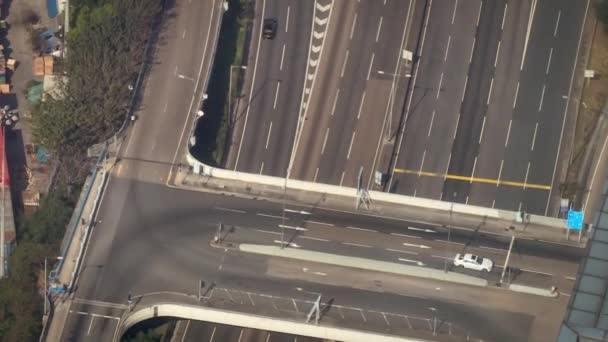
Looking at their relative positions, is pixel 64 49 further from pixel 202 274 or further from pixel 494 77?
pixel 494 77

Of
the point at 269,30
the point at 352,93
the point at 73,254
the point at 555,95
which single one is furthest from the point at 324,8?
the point at 73,254

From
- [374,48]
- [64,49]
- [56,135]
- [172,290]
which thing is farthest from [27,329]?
[374,48]

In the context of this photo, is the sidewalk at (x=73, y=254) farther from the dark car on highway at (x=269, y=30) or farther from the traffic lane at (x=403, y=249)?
the dark car on highway at (x=269, y=30)

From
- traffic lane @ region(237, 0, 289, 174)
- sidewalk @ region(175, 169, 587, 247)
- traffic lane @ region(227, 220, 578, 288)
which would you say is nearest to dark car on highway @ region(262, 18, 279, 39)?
traffic lane @ region(237, 0, 289, 174)

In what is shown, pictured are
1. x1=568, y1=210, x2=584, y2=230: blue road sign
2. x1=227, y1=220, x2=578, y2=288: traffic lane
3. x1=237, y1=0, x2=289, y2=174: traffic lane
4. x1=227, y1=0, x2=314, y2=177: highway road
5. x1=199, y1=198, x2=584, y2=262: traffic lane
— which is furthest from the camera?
x1=237, y1=0, x2=289, y2=174: traffic lane

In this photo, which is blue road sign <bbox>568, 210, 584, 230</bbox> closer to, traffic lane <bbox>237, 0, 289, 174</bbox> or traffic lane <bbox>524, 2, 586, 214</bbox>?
traffic lane <bbox>524, 2, 586, 214</bbox>

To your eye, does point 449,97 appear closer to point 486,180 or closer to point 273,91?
point 486,180
